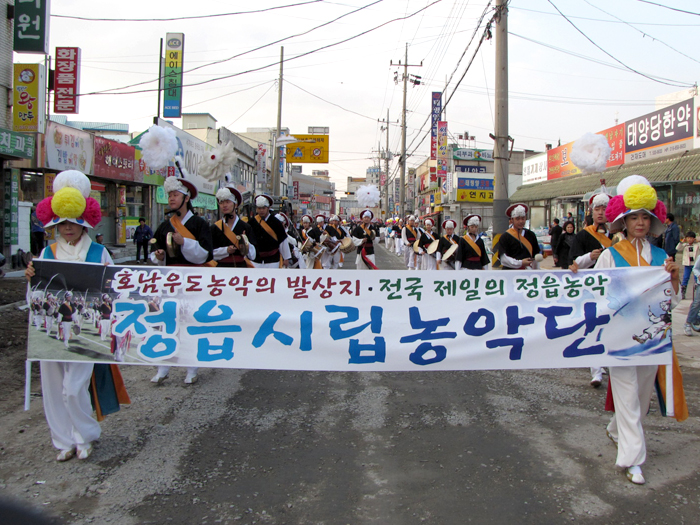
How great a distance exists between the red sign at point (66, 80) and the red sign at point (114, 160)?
2675 mm

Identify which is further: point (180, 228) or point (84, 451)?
point (180, 228)

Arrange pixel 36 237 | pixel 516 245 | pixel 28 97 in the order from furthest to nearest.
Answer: pixel 36 237
pixel 28 97
pixel 516 245

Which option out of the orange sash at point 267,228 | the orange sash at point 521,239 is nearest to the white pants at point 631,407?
the orange sash at point 521,239

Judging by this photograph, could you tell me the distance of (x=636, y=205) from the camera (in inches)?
147

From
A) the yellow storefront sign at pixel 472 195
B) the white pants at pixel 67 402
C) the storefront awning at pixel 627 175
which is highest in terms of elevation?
the yellow storefront sign at pixel 472 195

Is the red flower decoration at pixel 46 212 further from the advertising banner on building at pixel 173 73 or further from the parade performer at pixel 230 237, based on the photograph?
the advertising banner on building at pixel 173 73

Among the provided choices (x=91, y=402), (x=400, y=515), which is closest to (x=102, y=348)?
(x=91, y=402)

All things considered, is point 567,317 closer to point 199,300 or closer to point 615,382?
point 615,382

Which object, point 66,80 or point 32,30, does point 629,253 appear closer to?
point 32,30

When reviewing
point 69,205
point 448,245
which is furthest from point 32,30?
point 69,205

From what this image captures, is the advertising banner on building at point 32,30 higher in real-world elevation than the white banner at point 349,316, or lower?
higher

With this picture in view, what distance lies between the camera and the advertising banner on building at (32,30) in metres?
14.3

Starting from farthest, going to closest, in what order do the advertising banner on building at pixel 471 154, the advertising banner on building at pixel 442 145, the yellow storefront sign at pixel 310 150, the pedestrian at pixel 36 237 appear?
the advertising banner on building at pixel 471 154 → the yellow storefront sign at pixel 310 150 → the advertising banner on building at pixel 442 145 → the pedestrian at pixel 36 237

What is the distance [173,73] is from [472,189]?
72.7 feet
